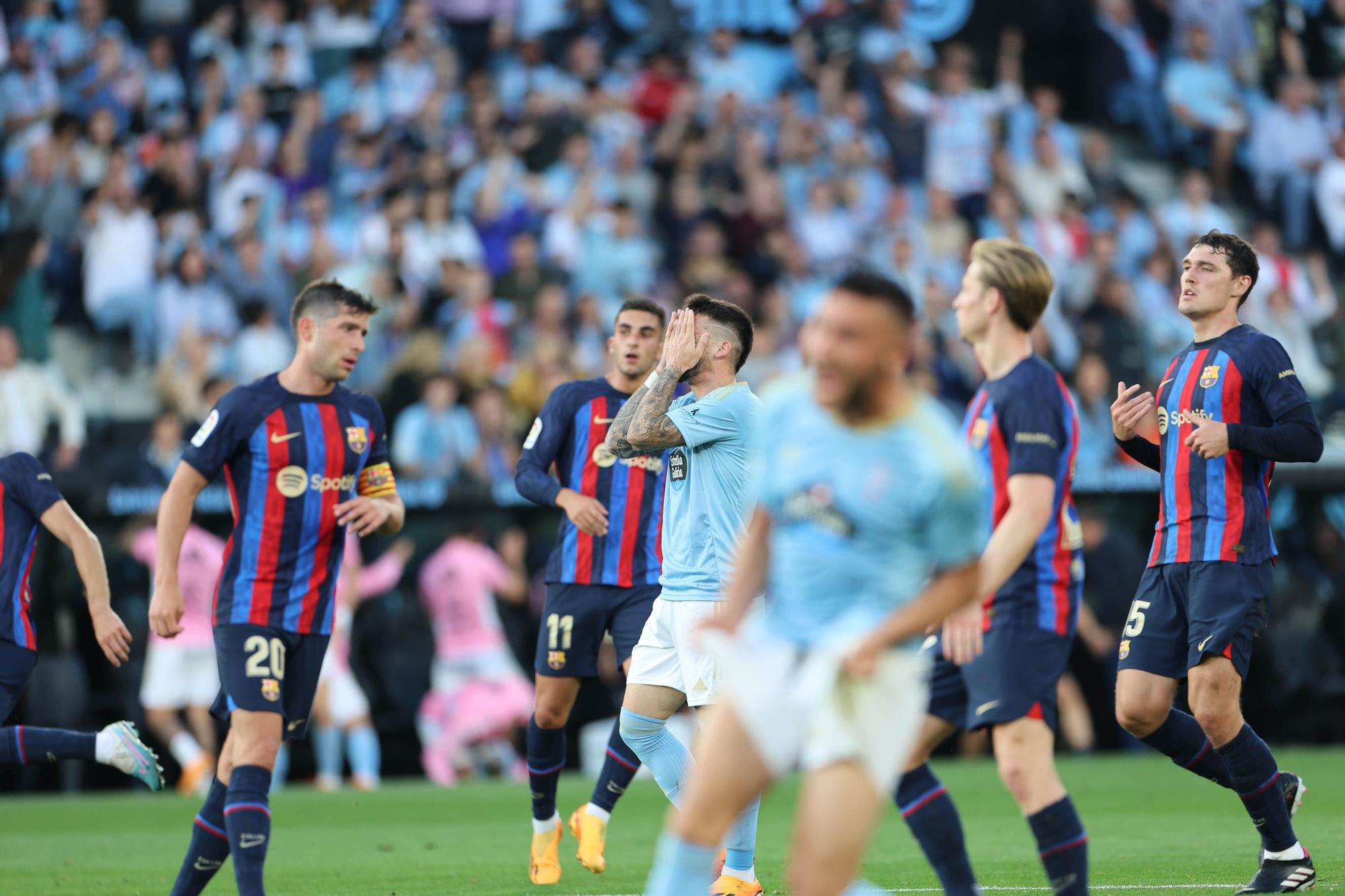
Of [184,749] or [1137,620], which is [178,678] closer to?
[184,749]

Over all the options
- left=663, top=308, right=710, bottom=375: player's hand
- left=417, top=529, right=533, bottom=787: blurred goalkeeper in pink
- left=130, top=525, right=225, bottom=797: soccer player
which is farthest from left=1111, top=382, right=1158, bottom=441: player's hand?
left=130, top=525, right=225, bottom=797: soccer player

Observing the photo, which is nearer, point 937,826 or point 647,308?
point 937,826

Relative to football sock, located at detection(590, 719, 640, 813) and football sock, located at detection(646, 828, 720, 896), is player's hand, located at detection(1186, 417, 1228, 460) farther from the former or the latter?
football sock, located at detection(646, 828, 720, 896)

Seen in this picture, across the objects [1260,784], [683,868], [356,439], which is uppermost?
[356,439]

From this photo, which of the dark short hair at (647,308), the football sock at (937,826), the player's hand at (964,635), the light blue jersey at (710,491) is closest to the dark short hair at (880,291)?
the player's hand at (964,635)

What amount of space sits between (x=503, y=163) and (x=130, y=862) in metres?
10.4

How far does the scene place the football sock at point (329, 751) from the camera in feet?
50.1

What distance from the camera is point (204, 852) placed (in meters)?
7.12

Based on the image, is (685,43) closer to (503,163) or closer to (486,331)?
(503,163)

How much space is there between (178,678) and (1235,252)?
1012 centimetres

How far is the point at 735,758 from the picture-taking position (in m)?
4.72

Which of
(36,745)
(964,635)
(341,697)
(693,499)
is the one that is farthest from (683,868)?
(341,697)

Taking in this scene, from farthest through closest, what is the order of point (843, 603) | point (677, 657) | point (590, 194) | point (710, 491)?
point (590, 194)
point (677, 657)
point (710, 491)
point (843, 603)

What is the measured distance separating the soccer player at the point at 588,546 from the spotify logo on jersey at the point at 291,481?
1850 mm
